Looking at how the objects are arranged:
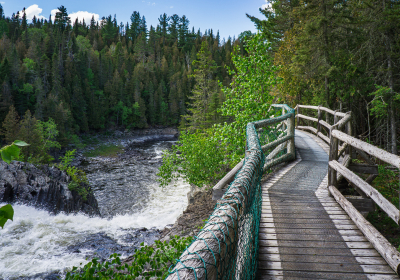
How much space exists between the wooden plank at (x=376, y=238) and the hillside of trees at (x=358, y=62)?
804 centimetres

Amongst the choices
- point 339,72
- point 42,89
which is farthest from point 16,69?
point 339,72

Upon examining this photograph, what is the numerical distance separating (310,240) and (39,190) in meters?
13.2

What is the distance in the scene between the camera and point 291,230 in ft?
10.9

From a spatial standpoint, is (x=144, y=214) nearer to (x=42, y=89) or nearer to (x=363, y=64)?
(x=363, y=64)

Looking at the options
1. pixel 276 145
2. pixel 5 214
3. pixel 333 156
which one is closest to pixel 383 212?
pixel 276 145

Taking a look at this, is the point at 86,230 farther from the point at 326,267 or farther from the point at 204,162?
the point at 326,267

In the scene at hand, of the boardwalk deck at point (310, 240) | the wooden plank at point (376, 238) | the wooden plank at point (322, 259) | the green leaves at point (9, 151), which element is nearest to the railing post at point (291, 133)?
the boardwalk deck at point (310, 240)

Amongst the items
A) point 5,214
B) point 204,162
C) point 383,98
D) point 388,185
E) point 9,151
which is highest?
point 383,98

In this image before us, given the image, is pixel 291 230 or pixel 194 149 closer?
pixel 291 230

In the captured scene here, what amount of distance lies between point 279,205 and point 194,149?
6341 mm

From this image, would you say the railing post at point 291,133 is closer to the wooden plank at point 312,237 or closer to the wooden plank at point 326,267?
the wooden plank at point 312,237

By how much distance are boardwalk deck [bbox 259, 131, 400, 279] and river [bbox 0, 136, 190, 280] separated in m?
3.84

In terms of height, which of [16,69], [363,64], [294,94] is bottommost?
[294,94]

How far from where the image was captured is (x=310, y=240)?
10.1ft
